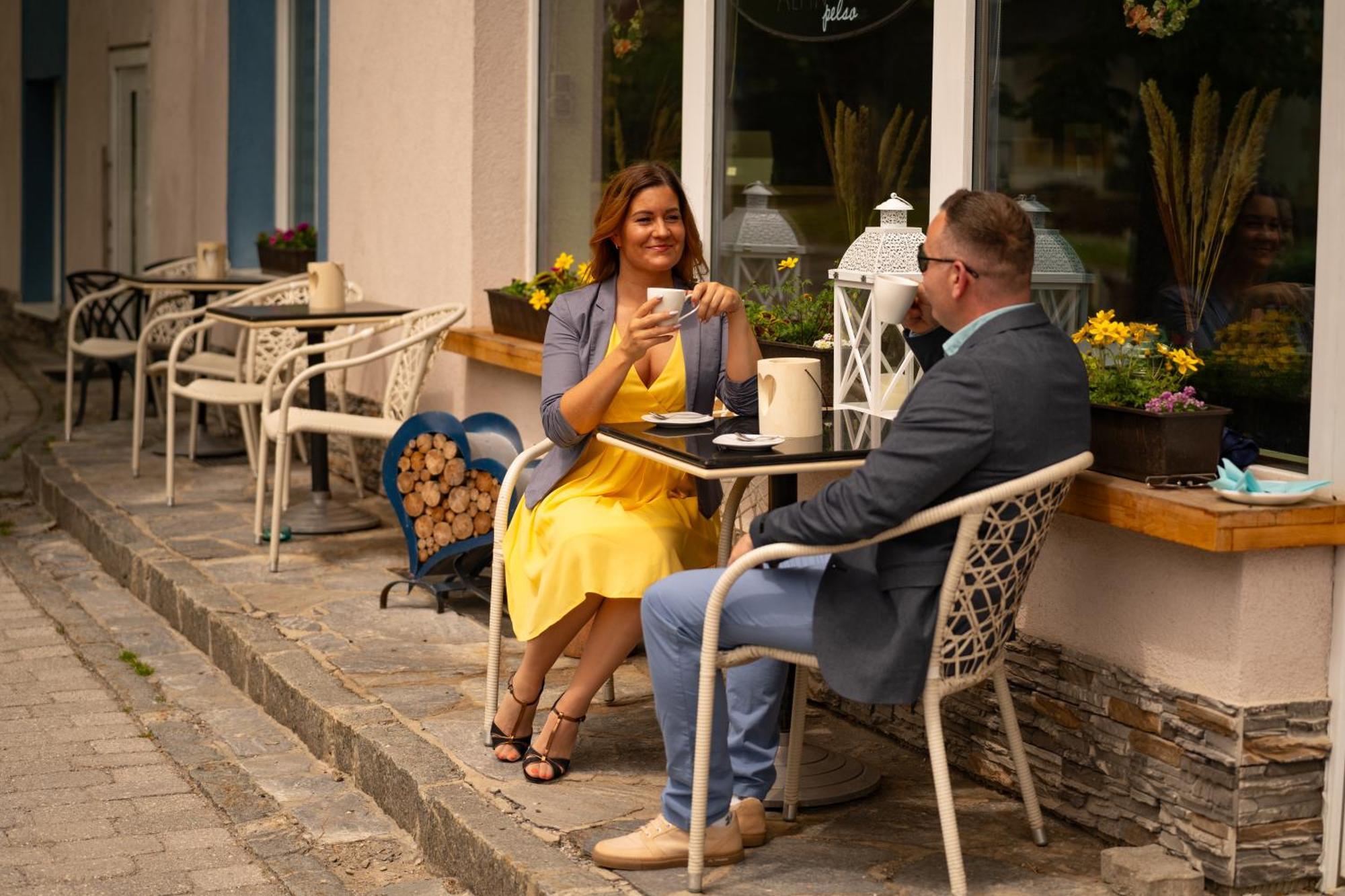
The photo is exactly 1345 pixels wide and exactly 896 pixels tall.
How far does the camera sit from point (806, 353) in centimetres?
471

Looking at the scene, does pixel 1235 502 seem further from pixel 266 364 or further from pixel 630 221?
pixel 266 364

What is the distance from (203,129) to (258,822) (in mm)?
7426

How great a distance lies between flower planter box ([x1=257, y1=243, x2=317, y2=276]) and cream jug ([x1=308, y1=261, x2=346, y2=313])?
2.00m

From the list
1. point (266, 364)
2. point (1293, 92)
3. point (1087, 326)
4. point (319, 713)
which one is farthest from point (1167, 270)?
point (266, 364)

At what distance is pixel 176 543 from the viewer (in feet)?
22.7

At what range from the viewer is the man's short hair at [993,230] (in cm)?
323

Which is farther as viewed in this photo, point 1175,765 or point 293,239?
point 293,239

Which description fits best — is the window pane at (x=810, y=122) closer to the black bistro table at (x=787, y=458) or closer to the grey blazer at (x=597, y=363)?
the grey blazer at (x=597, y=363)

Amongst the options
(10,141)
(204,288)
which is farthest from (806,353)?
(10,141)

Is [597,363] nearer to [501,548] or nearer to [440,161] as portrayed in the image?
[501,548]

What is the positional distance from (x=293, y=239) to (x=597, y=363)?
5.75 metres

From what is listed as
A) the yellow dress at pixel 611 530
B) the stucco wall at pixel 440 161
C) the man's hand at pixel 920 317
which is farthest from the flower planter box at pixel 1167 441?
the stucco wall at pixel 440 161

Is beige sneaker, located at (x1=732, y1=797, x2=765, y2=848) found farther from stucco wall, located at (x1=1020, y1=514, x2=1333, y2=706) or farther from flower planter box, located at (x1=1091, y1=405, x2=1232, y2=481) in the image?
flower planter box, located at (x1=1091, y1=405, x2=1232, y2=481)

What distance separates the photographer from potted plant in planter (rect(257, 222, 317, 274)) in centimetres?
938
